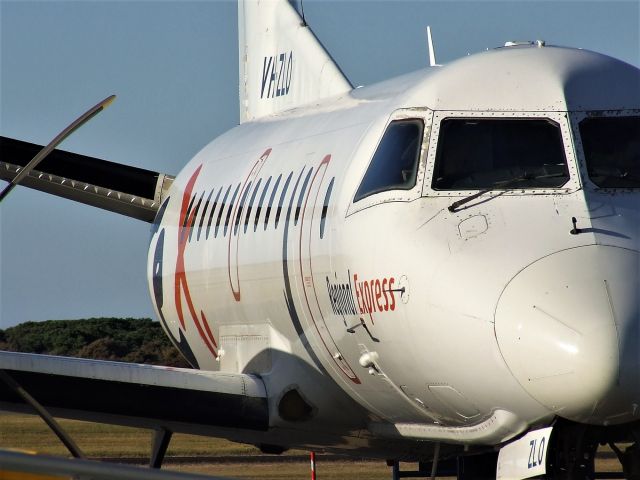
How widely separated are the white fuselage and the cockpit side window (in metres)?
0.08

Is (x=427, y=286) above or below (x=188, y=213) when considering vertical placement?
below

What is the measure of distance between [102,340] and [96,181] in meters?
18.4

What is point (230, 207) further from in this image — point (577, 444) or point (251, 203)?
point (577, 444)

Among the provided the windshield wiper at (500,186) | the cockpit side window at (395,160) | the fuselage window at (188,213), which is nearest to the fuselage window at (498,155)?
the windshield wiper at (500,186)

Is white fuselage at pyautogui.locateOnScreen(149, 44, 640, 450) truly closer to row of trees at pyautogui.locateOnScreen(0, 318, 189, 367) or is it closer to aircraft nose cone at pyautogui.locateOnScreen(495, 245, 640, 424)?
aircraft nose cone at pyautogui.locateOnScreen(495, 245, 640, 424)

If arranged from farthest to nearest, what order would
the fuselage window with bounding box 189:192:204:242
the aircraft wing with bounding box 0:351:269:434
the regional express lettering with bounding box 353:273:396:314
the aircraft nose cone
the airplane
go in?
the fuselage window with bounding box 189:192:204:242, the aircraft wing with bounding box 0:351:269:434, the regional express lettering with bounding box 353:273:396:314, the airplane, the aircraft nose cone

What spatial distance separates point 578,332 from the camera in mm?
8641

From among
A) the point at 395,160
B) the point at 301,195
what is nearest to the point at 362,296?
the point at 395,160

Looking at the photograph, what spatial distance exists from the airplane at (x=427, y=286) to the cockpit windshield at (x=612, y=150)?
1cm

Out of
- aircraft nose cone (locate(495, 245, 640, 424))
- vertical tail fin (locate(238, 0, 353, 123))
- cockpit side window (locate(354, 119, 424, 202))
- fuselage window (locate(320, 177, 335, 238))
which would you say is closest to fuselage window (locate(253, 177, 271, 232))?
vertical tail fin (locate(238, 0, 353, 123))

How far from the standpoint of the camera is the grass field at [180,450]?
22234 millimetres

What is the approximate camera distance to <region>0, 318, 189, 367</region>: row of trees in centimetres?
3484

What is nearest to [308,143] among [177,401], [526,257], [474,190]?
[177,401]

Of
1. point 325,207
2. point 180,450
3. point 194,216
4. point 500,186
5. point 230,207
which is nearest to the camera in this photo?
point 500,186
